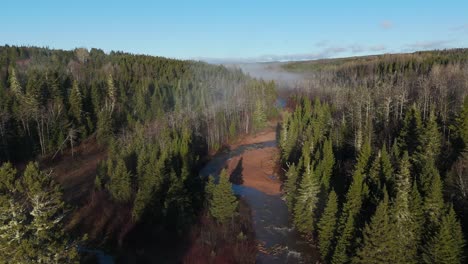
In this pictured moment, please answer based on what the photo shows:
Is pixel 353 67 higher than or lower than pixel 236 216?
higher

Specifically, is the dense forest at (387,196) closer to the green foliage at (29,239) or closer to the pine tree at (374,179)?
the pine tree at (374,179)

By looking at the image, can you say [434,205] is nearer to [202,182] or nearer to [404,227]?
[404,227]

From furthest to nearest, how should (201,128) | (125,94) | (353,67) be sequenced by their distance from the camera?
Answer: (353,67) < (125,94) < (201,128)

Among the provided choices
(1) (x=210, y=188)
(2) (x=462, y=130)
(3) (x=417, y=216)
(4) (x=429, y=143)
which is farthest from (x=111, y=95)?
(3) (x=417, y=216)

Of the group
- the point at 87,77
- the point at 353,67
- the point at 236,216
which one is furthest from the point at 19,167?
the point at 353,67

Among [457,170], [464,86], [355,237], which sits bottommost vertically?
[355,237]

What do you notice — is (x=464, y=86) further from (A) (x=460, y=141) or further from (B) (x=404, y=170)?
(B) (x=404, y=170)

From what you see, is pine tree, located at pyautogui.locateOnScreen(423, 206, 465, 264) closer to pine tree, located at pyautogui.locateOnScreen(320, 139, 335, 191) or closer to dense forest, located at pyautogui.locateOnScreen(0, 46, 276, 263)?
pine tree, located at pyautogui.locateOnScreen(320, 139, 335, 191)
